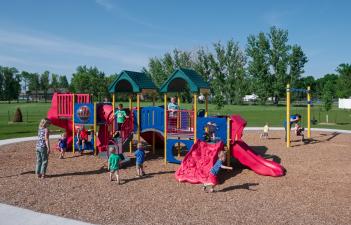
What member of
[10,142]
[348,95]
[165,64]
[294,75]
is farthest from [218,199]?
[165,64]

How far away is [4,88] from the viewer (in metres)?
132

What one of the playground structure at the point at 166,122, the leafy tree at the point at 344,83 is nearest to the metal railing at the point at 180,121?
the playground structure at the point at 166,122

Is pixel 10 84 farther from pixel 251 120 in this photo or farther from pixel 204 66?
pixel 251 120

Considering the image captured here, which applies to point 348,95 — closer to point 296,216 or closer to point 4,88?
point 296,216

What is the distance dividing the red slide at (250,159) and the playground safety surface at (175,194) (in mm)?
272

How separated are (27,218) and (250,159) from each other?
702 centimetres

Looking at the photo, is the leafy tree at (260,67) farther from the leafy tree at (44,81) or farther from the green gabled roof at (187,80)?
the leafy tree at (44,81)

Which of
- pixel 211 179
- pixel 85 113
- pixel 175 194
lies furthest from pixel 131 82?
pixel 175 194

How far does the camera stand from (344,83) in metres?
70.5

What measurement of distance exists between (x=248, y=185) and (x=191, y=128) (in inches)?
152

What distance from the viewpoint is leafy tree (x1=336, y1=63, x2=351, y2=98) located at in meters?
67.1

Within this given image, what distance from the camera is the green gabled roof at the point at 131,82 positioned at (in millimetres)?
14008

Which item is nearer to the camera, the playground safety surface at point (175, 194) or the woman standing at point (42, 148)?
the playground safety surface at point (175, 194)

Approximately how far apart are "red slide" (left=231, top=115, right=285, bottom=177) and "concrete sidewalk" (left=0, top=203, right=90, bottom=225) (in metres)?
6.31
